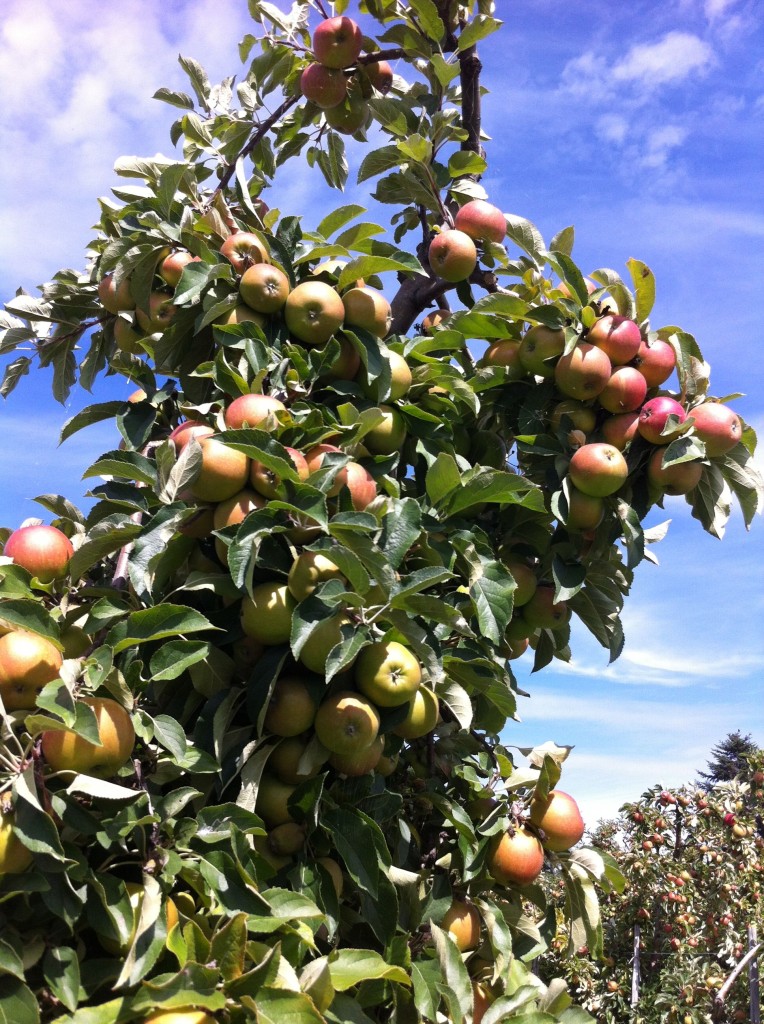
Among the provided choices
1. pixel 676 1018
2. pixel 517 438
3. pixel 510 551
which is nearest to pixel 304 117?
pixel 517 438

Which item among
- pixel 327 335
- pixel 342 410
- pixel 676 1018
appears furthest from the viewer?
pixel 676 1018

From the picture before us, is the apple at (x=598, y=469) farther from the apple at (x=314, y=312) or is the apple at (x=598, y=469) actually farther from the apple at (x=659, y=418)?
the apple at (x=314, y=312)

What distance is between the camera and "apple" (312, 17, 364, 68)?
247 centimetres

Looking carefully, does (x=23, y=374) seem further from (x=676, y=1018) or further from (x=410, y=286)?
(x=676, y=1018)

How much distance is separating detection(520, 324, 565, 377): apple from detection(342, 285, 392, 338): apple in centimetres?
44

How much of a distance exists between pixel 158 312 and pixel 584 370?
1.05 m

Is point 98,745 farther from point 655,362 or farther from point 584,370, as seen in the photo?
point 655,362

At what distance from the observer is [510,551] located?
2.26 m

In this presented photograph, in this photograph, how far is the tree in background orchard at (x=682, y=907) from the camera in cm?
493

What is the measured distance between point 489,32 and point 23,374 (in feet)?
5.46

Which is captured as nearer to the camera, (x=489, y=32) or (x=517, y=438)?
(x=517, y=438)

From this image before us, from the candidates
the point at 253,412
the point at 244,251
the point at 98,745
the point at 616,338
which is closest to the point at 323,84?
the point at 244,251

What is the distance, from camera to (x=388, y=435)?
1932 mm

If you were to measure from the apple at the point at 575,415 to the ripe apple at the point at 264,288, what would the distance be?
79 centimetres
